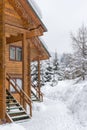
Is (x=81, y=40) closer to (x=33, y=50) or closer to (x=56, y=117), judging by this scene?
(x=33, y=50)

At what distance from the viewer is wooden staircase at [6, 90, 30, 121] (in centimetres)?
1655

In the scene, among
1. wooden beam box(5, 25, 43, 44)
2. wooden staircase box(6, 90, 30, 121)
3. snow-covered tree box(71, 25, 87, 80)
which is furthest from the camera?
snow-covered tree box(71, 25, 87, 80)

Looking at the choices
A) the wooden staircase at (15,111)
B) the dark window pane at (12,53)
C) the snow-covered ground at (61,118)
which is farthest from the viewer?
the dark window pane at (12,53)

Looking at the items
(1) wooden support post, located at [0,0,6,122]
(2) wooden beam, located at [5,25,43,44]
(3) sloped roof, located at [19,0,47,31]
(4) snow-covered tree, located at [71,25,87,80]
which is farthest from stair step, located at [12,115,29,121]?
(4) snow-covered tree, located at [71,25,87,80]

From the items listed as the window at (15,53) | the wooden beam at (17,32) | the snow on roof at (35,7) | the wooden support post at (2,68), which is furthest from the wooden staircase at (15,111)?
the snow on roof at (35,7)

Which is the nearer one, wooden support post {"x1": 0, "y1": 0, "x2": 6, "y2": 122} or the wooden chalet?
wooden support post {"x1": 0, "y1": 0, "x2": 6, "y2": 122}

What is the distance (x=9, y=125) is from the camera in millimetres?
14234

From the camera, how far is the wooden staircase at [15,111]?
651 inches

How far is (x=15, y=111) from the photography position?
17188mm

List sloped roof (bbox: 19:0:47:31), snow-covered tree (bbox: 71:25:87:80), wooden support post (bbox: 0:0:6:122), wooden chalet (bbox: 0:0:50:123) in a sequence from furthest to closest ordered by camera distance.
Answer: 1. snow-covered tree (bbox: 71:25:87:80)
2. sloped roof (bbox: 19:0:47:31)
3. wooden chalet (bbox: 0:0:50:123)
4. wooden support post (bbox: 0:0:6:122)

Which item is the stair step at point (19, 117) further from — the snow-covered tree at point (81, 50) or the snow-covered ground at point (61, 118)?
the snow-covered tree at point (81, 50)

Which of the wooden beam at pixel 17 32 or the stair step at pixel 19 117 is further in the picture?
the wooden beam at pixel 17 32

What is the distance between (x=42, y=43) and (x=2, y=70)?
38.6ft

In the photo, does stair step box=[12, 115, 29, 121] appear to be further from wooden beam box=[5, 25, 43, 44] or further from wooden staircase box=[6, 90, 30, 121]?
wooden beam box=[5, 25, 43, 44]
